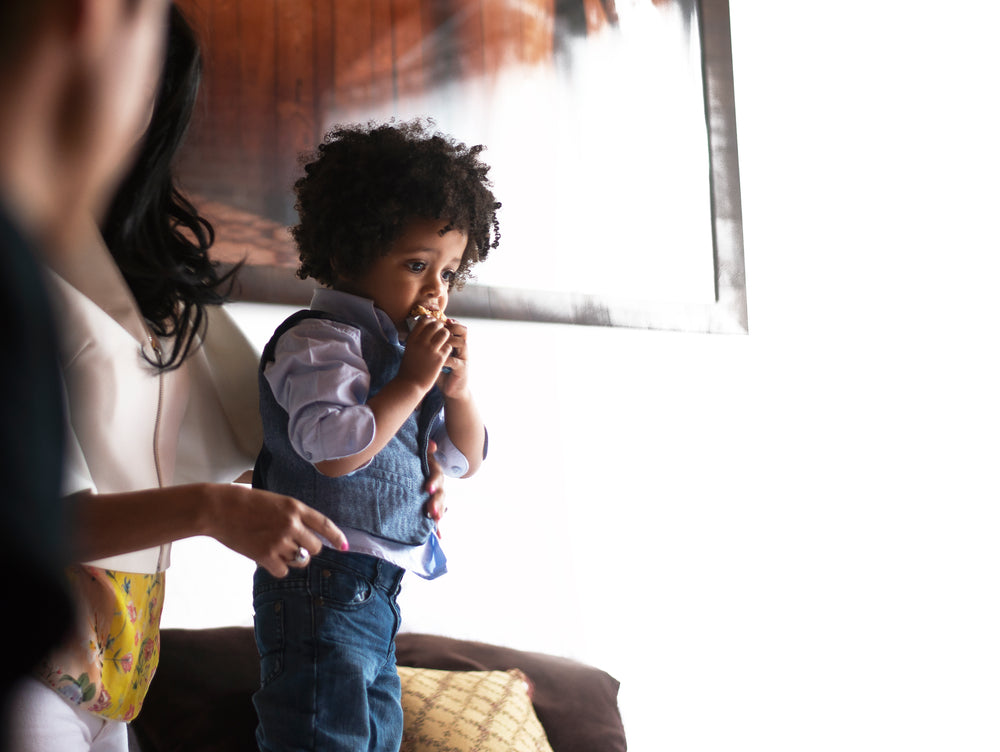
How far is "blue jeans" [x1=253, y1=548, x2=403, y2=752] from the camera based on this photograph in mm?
1011

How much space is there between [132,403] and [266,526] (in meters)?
0.30

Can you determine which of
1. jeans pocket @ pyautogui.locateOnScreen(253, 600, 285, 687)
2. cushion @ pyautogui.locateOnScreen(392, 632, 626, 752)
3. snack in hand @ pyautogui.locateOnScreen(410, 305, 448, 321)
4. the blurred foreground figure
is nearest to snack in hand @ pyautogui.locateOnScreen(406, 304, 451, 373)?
snack in hand @ pyautogui.locateOnScreen(410, 305, 448, 321)

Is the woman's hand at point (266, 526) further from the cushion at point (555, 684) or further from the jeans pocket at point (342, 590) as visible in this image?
the cushion at point (555, 684)

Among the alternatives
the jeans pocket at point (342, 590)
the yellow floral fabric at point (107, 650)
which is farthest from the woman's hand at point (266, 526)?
the jeans pocket at point (342, 590)

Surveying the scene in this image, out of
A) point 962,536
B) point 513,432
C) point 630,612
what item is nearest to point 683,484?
point 630,612

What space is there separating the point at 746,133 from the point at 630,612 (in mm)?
1365

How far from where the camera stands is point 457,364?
1153 millimetres

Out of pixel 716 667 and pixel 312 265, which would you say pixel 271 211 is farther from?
pixel 716 667

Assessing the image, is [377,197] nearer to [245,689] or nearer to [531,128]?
[245,689]

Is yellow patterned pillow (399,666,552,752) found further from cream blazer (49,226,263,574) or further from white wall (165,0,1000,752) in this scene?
cream blazer (49,226,263,574)

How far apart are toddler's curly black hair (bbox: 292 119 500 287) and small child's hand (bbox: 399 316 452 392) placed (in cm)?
15

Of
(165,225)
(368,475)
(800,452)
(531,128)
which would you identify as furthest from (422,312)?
(800,452)

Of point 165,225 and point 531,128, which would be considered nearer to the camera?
point 165,225

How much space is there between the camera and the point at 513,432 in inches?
80.0
